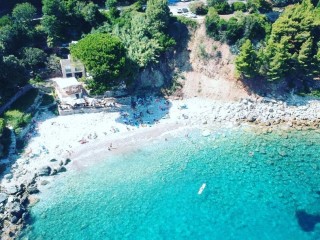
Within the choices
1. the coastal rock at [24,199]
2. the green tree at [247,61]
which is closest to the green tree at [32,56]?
the coastal rock at [24,199]

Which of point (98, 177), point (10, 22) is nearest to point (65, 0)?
point (10, 22)

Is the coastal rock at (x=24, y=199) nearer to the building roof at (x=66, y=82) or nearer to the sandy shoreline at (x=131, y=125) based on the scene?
the sandy shoreline at (x=131, y=125)

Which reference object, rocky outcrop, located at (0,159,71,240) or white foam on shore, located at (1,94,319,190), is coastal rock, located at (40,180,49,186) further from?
white foam on shore, located at (1,94,319,190)

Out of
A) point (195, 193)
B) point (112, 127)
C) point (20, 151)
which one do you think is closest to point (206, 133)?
point (195, 193)

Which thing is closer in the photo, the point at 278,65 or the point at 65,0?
the point at 278,65

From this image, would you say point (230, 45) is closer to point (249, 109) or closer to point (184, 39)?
point (184, 39)

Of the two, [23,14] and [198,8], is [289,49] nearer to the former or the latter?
[198,8]

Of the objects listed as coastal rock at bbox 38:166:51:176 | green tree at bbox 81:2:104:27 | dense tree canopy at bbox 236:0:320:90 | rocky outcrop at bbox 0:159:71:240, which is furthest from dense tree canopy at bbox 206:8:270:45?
coastal rock at bbox 38:166:51:176
